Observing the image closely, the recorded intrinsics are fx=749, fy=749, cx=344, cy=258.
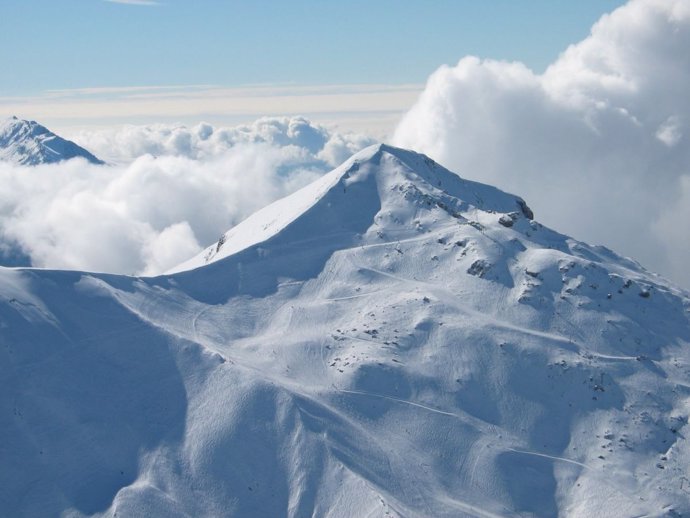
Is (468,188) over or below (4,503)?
over

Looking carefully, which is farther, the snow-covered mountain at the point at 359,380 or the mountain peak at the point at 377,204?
the mountain peak at the point at 377,204

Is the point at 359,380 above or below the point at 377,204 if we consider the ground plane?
below

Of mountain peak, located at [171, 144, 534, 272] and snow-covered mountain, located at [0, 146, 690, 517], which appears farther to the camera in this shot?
mountain peak, located at [171, 144, 534, 272]

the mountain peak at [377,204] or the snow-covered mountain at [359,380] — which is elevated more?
the mountain peak at [377,204]

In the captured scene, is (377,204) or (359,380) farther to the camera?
(377,204)

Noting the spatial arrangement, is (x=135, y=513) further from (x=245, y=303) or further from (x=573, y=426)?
(x=573, y=426)

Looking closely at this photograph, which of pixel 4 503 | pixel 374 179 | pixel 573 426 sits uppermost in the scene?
pixel 374 179

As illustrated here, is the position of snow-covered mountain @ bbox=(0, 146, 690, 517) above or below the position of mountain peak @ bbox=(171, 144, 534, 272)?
below

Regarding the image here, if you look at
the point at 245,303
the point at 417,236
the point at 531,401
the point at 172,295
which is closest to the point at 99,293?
the point at 172,295
